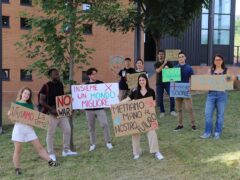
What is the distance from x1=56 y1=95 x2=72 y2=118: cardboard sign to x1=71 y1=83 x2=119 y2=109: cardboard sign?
0.20 meters

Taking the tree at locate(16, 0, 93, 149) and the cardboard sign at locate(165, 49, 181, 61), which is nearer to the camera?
the tree at locate(16, 0, 93, 149)

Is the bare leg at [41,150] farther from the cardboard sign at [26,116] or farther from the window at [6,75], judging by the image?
the window at [6,75]

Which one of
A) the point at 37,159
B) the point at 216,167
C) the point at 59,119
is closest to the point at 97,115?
the point at 59,119

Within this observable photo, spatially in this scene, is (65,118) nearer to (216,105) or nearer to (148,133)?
(148,133)

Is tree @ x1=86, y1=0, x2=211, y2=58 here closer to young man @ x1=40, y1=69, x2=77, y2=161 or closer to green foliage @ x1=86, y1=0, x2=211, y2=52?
green foliage @ x1=86, y1=0, x2=211, y2=52

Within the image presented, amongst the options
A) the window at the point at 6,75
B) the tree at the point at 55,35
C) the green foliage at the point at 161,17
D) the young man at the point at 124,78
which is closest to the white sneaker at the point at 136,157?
the tree at the point at 55,35

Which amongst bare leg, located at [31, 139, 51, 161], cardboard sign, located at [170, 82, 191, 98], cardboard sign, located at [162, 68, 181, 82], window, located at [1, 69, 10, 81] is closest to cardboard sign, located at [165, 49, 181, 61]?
cardboard sign, located at [162, 68, 181, 82]

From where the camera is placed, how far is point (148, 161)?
8336 millimetres

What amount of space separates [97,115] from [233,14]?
22.9 m

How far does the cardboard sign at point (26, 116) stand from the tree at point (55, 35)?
1335 millimetres

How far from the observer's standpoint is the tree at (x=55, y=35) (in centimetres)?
930

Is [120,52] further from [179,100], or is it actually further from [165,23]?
[179,100]

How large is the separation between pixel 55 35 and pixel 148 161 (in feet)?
10.8

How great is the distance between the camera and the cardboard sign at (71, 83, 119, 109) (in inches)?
365
